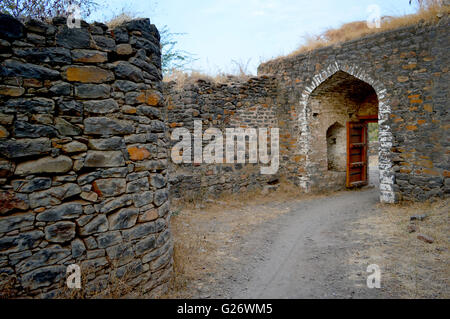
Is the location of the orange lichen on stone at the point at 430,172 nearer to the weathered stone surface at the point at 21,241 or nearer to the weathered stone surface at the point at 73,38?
the weathered stone surface at the point at 73,38

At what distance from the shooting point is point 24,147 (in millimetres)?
2070

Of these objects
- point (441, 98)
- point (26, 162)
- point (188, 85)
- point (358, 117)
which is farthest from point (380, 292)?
point (358, 117)

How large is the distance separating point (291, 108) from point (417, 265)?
5729mm

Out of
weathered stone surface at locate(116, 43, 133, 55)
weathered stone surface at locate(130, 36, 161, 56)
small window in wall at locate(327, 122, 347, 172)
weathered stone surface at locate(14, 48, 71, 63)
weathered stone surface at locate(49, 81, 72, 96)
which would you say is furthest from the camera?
small window in wall at locate(327, 122, 347, 172)

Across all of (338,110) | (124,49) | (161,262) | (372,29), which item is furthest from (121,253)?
(338,110)

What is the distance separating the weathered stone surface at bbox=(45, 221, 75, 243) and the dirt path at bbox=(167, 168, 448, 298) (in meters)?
1.46

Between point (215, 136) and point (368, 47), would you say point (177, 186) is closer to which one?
point (215, 136)

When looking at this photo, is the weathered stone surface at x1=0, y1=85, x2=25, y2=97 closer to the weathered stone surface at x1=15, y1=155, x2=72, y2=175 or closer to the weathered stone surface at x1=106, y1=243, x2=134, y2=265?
the weathered stone surface at x1=15, y1=155, x2=72, y2=175

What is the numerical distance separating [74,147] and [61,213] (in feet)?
1.81

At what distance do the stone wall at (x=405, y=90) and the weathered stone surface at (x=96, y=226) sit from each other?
6.41 m

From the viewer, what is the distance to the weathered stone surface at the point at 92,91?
2.31m

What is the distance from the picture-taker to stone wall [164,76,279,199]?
682 centimetres

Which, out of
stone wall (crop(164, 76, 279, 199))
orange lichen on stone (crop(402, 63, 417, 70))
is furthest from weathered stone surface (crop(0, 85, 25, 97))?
orange lichen on stone (crop(402, 63, 417, 70))

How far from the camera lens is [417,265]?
3.44 metres
